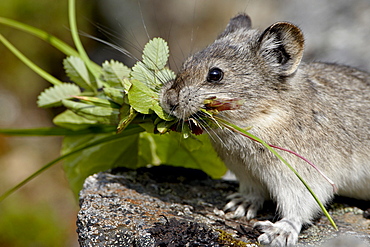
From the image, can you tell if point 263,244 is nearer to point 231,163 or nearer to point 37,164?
point 231,163

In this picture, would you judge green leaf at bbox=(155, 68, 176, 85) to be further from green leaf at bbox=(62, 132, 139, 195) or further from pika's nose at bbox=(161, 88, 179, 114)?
green leaf at bbox=(62, 132, 139, 195)

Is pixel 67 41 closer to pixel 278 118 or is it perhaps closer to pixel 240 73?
pixel 240 73

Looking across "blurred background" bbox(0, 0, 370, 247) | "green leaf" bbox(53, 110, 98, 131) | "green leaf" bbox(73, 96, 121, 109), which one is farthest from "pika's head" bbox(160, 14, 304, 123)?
"blurred background" bbox(0, 0, 370, 247)

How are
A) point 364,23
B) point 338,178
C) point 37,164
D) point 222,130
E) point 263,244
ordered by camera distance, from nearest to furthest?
point 263,244 → point 222,130 → point 338,178 → point 364,23 → point 37,164

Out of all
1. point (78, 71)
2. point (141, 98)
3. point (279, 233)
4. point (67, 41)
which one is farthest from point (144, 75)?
point (67, 41)

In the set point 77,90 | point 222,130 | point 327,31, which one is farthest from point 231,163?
point 327,31

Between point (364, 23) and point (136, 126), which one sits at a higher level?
point (364, 23)

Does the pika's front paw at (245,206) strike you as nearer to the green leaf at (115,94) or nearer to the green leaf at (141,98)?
the green leaf at (141,98)
